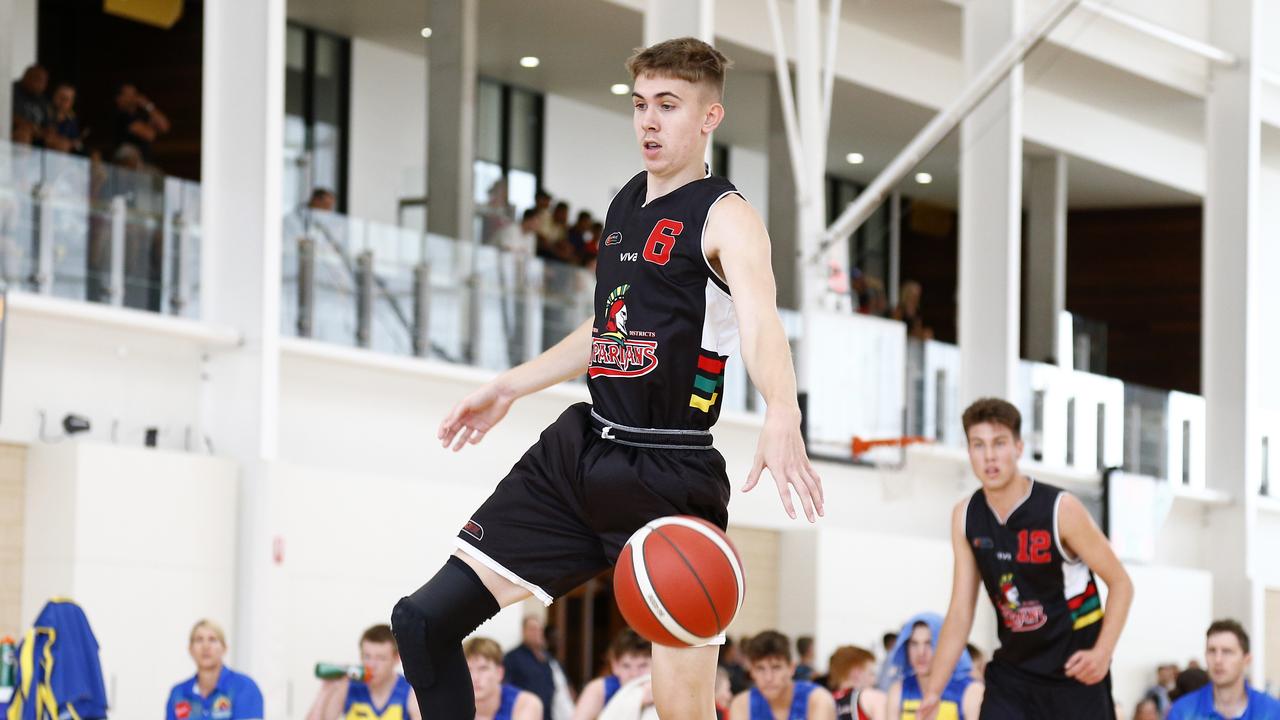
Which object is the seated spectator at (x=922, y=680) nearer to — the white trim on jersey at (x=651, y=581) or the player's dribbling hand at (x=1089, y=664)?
the player's dribbling hand at (x=1089, y=664)

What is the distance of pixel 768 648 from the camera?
9.83m

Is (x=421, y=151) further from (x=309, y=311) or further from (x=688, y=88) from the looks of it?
(x=688, y=88)

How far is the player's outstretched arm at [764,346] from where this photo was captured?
414 cm

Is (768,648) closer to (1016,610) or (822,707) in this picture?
(822,707)

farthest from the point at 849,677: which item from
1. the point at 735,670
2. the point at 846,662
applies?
the point at 735,670

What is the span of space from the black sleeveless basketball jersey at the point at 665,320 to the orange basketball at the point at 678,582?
0.36 meters

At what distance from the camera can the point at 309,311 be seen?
52.1 feet

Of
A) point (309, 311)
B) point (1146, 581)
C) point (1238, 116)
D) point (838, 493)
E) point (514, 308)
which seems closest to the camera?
point (309, 311)

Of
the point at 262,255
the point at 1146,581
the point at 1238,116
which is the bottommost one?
the point at 1146,581

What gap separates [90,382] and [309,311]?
213cm

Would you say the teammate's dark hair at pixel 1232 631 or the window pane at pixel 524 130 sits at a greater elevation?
the window pane at pixel 524 130

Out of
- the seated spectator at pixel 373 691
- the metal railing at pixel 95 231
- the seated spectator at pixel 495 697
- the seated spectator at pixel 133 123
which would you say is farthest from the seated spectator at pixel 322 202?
the seated spectator at pixel 495 697

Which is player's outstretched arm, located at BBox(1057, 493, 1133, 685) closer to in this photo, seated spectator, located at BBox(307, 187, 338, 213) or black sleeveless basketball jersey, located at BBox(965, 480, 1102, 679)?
black sleeveless basketball jersey, located at BBox(965, 480, 1102, 679)

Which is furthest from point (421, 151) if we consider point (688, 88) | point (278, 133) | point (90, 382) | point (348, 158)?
point (688, 88)
